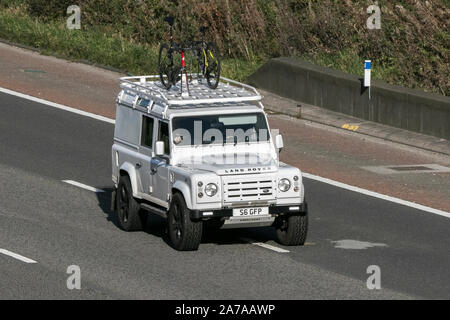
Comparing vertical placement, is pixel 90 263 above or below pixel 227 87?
below

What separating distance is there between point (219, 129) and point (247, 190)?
1.49m

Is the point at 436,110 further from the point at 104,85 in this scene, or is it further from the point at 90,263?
the point at 90,263

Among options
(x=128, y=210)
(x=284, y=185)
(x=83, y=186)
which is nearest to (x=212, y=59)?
(x=83, y=186)

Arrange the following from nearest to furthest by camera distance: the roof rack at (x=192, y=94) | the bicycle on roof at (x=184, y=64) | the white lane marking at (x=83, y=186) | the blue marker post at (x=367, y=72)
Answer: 1. the roof rack at (x=192, y=94)
2. the bicycle on roof at (x=184, y=64)
3. the white lane marking at (x=83, y=186)
4. the blue marker post at (x=367, y=72)

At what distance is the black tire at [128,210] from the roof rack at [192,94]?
4.65 feet

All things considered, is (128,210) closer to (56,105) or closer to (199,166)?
(199,166)

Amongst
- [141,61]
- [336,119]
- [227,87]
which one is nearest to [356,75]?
[336,119]

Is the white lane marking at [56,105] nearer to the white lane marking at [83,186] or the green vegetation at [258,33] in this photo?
the green vegetation at [258,33]

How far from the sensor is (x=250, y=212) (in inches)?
716

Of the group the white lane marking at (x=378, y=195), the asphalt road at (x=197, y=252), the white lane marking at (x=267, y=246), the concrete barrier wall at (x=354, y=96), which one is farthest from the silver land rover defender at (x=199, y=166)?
the concrete barrier wall at (x=354, y=96)

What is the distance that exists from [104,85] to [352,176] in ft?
32.1

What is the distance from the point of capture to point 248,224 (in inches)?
721

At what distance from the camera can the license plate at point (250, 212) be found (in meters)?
18.1
